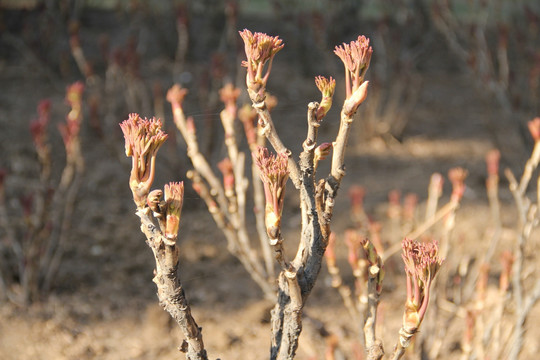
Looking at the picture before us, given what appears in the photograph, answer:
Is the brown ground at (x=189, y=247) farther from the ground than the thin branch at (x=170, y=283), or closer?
farther from the ground

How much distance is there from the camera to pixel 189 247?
322cm

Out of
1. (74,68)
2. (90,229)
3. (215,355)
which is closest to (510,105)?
(215,355)

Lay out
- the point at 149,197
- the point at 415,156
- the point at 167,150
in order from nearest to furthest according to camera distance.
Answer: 1. the point at 149,197
2. the point at 167,150
3. the point at 415,156

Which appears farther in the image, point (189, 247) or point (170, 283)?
point (189, 247)

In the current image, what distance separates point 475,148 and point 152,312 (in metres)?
2.98

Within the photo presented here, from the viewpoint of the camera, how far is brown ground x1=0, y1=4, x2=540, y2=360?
2.52 metres

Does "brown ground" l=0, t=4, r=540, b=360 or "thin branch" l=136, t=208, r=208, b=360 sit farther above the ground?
"brown ground" l=0, t=4, r=540, b=360

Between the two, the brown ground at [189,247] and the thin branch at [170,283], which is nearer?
the thin branch at [170,283]

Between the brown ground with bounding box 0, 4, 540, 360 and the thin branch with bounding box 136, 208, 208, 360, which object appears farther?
the brown ground with bounding box 0, 4, 540, 360

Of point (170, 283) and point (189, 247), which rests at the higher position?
point (189, 247)

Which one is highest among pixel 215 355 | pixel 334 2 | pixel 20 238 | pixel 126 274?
pixel 334 2

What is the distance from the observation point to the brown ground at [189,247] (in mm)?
2516

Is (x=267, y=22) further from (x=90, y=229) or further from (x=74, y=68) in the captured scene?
(x=90, y=229)

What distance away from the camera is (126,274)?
9.77ft
